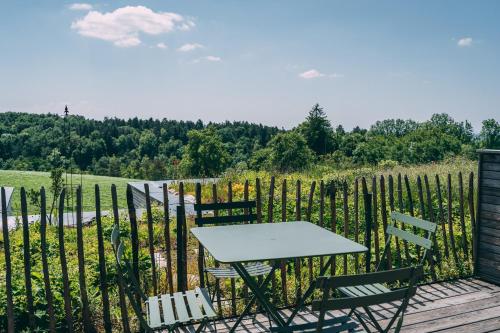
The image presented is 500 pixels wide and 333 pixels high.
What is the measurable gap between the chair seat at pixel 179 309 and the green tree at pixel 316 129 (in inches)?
1944

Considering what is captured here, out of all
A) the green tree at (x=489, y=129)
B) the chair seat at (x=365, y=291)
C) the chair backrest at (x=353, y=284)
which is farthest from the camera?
the green tree at (x=489, y=129)

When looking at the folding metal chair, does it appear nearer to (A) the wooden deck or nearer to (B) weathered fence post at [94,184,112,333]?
(A) the wooden deck

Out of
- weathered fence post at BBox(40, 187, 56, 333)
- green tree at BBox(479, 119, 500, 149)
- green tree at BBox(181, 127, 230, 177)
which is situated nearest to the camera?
weathered fence post at BBox(40, 187, 56, 333)

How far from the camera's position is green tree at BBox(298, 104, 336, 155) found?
52625mm

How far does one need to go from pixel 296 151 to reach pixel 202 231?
40850 mm

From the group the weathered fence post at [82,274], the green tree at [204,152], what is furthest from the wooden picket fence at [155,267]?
the green tree at [204,152]

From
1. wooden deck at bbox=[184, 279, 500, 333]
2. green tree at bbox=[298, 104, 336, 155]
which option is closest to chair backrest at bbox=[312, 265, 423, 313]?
wooden deck at bbox=[184, 279, 500, 333]

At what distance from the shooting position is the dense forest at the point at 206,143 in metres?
52.7

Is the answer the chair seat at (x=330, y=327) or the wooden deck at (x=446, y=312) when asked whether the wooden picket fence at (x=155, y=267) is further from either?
the chair seat at (x=330, y=327)

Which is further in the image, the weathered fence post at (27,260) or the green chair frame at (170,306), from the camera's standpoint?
the weathered fence post at (27,260)

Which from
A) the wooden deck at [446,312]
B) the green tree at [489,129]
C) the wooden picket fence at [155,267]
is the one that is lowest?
the wooden deck at [446,312]

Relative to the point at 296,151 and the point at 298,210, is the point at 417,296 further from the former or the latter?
the point at 296,151

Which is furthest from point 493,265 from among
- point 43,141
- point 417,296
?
point 43,141

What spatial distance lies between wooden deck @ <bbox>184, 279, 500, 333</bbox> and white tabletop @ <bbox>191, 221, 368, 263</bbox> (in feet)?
3.25
